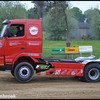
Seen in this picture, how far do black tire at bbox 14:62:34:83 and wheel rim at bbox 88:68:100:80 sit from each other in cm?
253

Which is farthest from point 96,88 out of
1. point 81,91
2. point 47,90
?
point 47,90

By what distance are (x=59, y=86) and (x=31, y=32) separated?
256 centimetres

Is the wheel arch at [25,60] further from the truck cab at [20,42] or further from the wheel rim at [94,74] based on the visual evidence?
the wheel rim at [94,74]

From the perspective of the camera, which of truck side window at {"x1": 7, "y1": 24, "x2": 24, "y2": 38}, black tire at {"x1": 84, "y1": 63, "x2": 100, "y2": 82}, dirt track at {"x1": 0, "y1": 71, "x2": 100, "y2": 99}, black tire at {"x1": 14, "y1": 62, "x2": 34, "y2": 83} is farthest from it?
black tire at {"x1": 84, "y1": 63, "x2": 100, "y2": 82}

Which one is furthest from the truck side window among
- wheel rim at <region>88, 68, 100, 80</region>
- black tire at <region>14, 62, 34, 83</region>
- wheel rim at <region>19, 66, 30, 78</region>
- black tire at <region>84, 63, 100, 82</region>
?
wheel rim at <region>88, 68, 100, 80</region>

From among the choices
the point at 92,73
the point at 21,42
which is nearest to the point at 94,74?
the point at 92,73

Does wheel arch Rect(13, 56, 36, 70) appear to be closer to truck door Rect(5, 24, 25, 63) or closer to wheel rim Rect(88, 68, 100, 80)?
truck door Rect(5, 24, 25, 63)

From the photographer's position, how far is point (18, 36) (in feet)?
42.8

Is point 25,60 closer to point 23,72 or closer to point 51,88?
point 23,72

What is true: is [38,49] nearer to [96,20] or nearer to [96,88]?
[96,88]

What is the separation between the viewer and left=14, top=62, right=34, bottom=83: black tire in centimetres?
1295

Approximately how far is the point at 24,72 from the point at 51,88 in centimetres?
184

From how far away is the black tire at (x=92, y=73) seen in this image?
44.1 ft

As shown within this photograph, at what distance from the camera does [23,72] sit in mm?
13047
